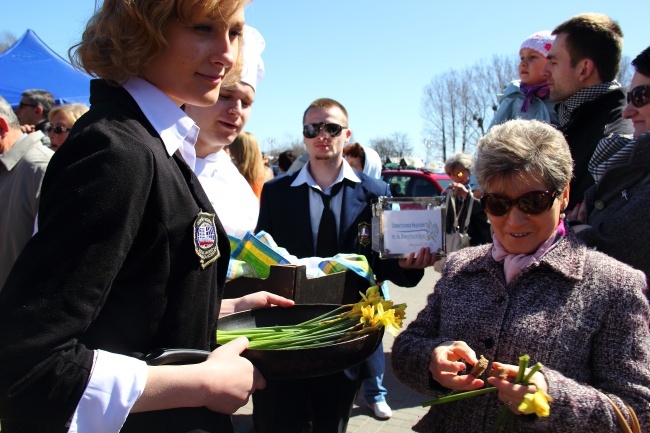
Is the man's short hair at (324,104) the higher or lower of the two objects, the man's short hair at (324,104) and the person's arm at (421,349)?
the higher

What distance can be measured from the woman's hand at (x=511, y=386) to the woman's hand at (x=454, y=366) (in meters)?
0.09

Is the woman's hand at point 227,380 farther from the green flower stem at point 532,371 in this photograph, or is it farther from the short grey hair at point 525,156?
the short grey hair at point 525,156

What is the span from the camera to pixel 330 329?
Answer: 1.88m

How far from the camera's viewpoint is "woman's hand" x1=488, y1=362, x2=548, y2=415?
61.1 inches

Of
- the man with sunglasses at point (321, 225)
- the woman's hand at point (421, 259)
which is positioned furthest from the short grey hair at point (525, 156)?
the man with sunglasses at point (321, 225)

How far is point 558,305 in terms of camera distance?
1810 millimetres

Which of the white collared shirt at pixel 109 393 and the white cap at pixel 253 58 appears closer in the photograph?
the white collared shirt at pixel 109 393

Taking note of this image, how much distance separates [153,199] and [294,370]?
0.68 metres

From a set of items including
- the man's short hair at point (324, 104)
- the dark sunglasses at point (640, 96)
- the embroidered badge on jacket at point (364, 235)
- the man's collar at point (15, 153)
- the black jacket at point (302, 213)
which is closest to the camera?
the dark sunglasses at point (640, 96)

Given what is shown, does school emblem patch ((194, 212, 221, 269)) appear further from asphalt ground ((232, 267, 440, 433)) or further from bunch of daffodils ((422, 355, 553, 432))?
asphalt ground ((232, 267, 440, 433))

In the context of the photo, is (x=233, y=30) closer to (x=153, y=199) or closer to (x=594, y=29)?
(x=153, y=199)

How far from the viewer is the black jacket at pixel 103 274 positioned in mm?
1090

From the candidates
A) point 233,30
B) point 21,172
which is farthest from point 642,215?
point 21,172

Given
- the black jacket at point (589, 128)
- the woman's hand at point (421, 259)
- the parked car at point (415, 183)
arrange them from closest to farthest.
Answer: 1. the woman's hand at point (421, 259)
2. the black jacket at point (589, 128)
3. the parked car at point (415, 183)
